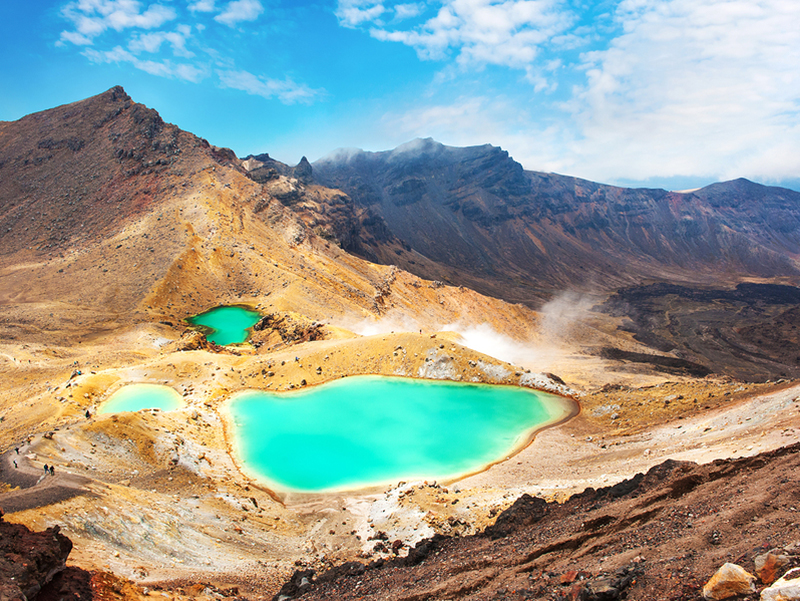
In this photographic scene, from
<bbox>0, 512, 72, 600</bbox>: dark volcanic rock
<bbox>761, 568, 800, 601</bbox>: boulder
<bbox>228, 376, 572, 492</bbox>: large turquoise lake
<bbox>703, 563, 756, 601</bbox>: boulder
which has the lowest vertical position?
<bbox>228, 376, 572, 492</bbox>: large turquoise lake

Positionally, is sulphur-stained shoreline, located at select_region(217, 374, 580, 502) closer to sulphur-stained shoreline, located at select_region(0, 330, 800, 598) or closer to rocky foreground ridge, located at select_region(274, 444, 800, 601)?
sulphur-stained shoreline, located at select_region(0, 330, 800, 598)

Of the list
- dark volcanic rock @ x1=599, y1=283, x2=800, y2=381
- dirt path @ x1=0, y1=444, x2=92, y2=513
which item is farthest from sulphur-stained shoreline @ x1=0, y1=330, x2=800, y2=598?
dark volcanic rock @ x1=599, y1=283, x2=800, y2=381

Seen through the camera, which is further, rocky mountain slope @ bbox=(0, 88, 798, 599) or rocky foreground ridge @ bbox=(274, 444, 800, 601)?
rocky mountain slope @ bbox=(0, 88, 798, 599)

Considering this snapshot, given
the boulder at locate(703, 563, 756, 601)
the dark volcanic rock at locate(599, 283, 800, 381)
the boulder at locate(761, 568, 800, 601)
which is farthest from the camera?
the dark volcanic rock at locate(599, 283, 800, 381)

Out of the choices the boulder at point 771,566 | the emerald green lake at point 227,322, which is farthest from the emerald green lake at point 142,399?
the boulder at point 771,566

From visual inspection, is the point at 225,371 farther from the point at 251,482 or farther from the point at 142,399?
the point at 251,482
